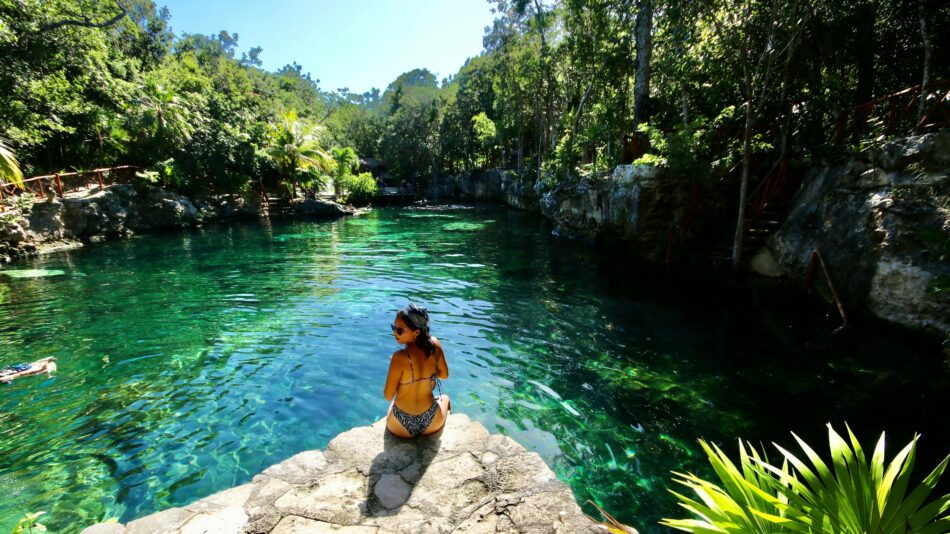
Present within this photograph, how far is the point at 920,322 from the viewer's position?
8.37 meters

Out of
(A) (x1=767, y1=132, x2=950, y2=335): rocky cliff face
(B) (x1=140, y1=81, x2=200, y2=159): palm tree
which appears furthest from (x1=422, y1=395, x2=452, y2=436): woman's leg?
(B) (x1=140, y1=81, x2=200, y2=159): palm tree

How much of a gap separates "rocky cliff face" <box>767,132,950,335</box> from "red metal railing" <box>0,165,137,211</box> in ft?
96.7

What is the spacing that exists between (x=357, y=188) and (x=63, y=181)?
2386cm

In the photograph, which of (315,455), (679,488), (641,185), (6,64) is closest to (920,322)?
(679,488)

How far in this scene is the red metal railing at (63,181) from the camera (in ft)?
65.0

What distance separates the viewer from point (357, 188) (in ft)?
145

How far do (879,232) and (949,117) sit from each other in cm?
346

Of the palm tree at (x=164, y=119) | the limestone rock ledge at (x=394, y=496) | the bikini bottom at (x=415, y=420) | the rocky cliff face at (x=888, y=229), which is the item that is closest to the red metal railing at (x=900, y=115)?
the rocky cliff face at (x=888, y=229)

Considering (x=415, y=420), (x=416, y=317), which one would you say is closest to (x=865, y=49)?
(x=416, y=317)

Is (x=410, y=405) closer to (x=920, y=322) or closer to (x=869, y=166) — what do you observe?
(x=920, y=322)

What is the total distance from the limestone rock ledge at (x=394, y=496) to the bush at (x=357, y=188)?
42193 millimetres

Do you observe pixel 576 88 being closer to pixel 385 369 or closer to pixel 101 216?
pixel 385 369

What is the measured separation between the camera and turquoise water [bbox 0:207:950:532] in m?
5.06

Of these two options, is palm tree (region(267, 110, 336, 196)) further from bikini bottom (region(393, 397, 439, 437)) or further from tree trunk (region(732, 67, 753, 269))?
bikini bottom (region(393, 397, 439, 437))
